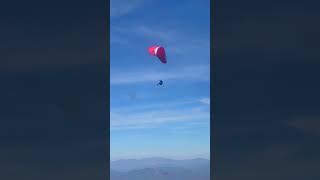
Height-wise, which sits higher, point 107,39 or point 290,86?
point 107,39

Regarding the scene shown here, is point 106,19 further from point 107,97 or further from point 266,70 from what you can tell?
point 266,70

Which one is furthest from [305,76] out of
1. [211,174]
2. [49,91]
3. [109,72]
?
[49,91]

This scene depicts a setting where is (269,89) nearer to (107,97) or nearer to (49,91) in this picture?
(107,97)

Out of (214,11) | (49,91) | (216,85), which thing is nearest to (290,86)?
(216,85)

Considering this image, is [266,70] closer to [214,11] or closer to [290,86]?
[290,86]

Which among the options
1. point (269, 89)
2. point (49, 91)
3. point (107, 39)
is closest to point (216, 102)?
point (269, 89)

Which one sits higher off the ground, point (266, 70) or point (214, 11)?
point (214, 11)

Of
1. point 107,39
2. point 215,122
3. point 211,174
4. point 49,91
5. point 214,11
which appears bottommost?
point 211,174
